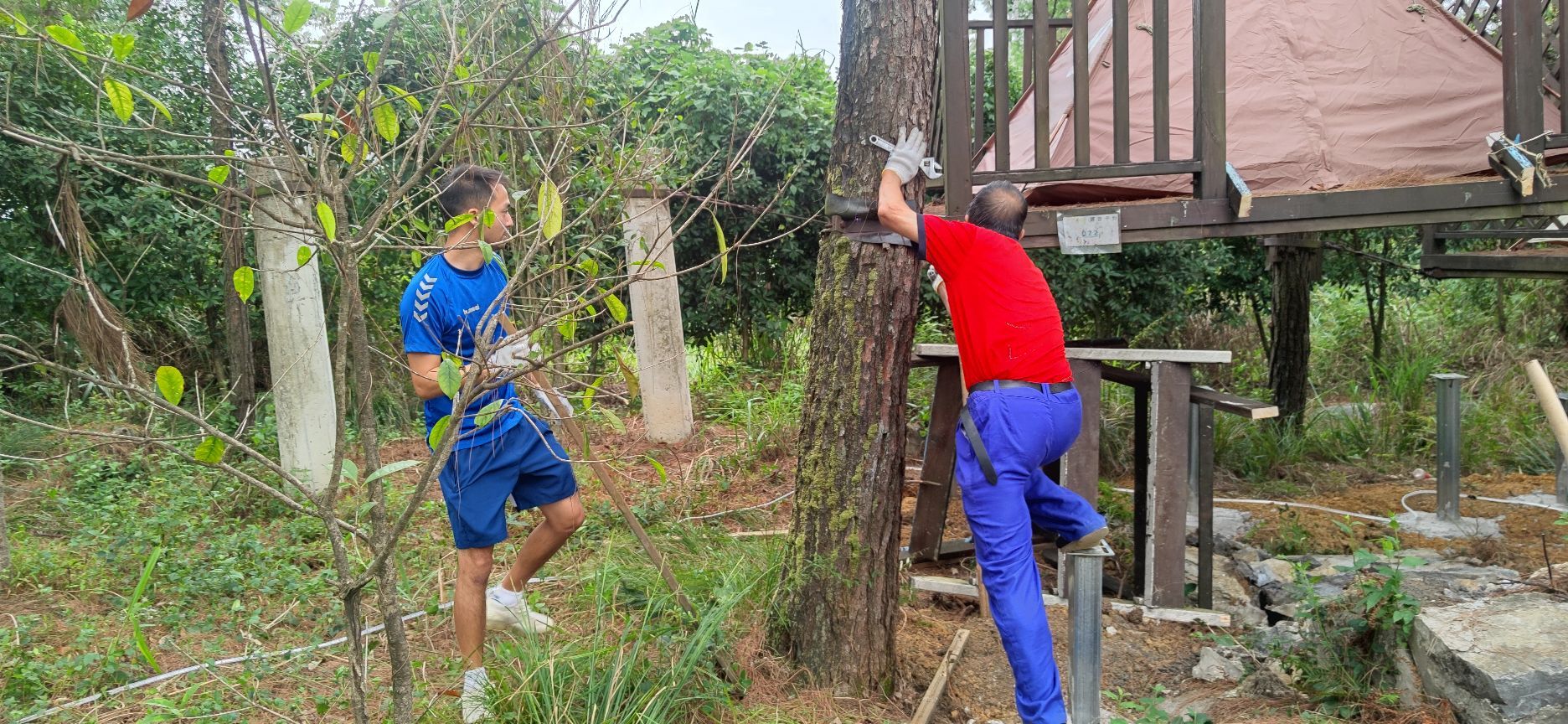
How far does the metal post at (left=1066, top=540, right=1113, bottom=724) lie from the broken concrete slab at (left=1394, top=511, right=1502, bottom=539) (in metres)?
3.75

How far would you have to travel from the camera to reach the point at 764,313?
27.3 feet

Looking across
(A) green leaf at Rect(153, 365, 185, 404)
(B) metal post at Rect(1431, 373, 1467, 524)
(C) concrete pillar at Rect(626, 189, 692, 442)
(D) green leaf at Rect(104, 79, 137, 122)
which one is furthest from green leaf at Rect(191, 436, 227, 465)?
(B) metal post at Rect(1431, 373, 1467, 524)

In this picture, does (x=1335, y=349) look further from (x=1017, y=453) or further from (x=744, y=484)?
(x=1017, y=453)

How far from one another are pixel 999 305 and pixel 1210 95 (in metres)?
1.36

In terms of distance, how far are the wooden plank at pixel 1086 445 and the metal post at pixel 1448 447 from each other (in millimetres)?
2731

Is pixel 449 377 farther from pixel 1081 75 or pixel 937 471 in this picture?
pixel 937 471

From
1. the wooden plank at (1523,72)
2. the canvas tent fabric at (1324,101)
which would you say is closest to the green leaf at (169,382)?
the canvas tent fabric at (1324,101)

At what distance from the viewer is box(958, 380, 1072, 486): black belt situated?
3.42m

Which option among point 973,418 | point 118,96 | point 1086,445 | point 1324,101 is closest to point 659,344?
point 1086,445

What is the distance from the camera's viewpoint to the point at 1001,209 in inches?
145

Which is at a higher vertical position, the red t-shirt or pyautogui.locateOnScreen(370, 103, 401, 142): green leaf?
pyautogui.locateOnScreen(370, 103, 401, 142): green leaf

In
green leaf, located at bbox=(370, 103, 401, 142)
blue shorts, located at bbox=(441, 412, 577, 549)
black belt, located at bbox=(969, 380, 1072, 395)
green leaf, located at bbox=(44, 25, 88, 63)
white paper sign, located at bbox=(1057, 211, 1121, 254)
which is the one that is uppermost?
green leaf, located at bbox=(44, 25, 88, 63)

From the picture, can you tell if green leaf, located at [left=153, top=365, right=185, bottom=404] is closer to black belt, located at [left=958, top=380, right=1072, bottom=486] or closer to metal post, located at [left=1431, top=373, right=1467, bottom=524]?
black belt, located at [left=958, top=380, right=1072, bottom=486]

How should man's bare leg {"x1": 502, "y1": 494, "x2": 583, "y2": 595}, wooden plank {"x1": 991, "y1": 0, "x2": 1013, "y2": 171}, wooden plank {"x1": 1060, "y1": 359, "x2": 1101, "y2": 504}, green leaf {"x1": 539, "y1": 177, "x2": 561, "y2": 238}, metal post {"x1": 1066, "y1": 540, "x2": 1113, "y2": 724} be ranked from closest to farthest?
green leaf {"x1": 539, "y1": 177, "x2": 561, "y2": 238} < metal post {"x1": 1066, "y1": 540, "x2": 1113, "y2": 724} < man's bare leg {"x1": 502, "y1": 494, "x2": 583, "y2": 595} < wooden plank {"x1": 991, "y1": 0, "x2": 1013, "y2": 171} < wooden plank {"x1": 1060, "y1": 359, "x2": 1101, "y2": 504}
